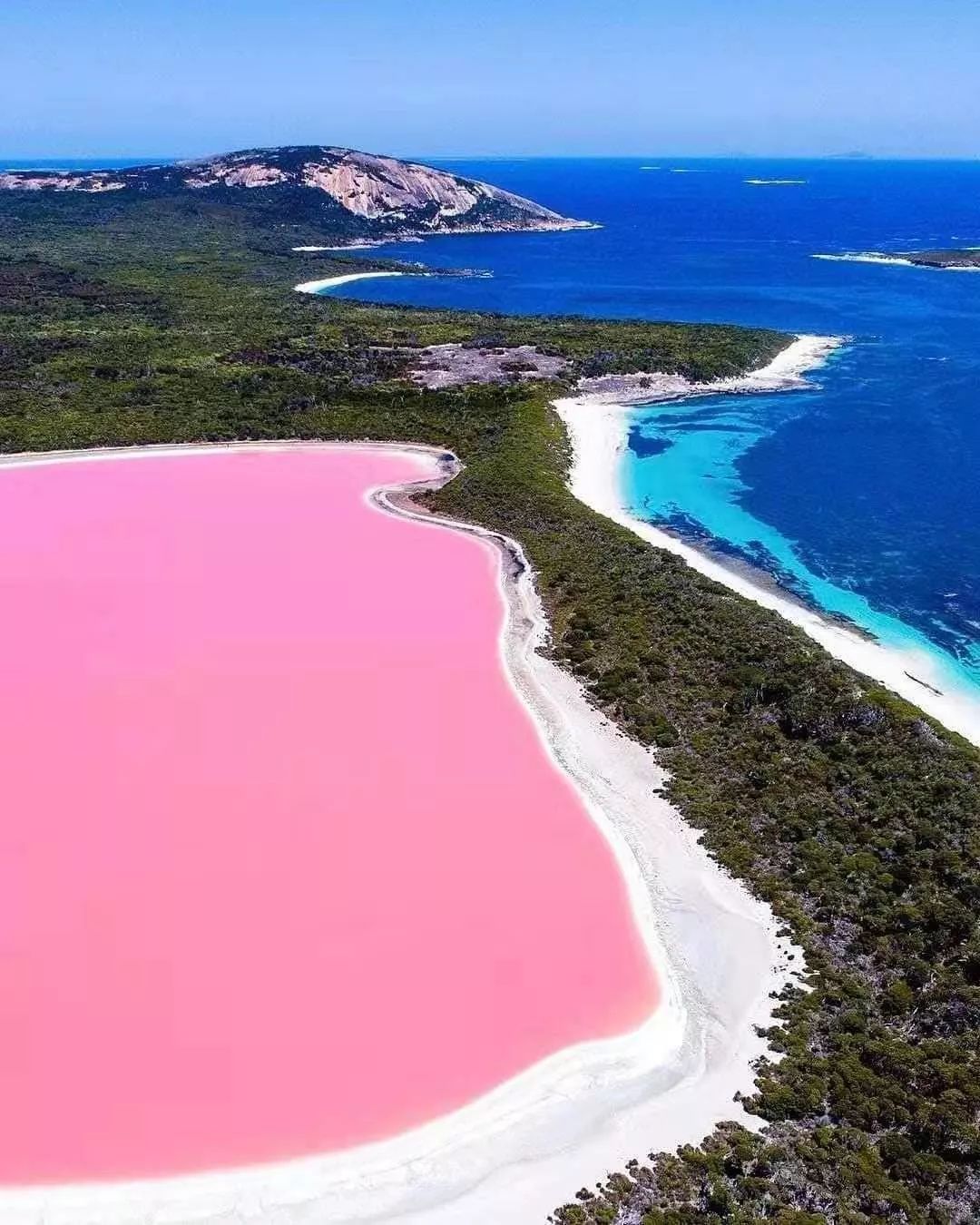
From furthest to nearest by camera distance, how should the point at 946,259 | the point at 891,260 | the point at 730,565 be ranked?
the point at 891,260 → the point at 946,259 → the point at 730,565

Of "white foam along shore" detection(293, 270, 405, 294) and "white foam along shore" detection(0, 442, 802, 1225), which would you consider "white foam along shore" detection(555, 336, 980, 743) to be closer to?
"white foam along shore" detection(0, 442, 802, 1225)

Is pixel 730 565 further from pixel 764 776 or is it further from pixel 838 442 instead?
pixel 838 442

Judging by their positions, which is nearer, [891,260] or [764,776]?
[764,776]

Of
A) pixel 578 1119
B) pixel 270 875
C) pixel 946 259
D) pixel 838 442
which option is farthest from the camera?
pixel 946 259

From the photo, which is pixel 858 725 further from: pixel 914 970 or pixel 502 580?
pixel 502 580

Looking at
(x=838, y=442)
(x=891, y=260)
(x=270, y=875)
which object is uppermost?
(x=891, y=260)

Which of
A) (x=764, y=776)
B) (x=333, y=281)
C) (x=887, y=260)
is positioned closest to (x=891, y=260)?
(x=887, y=260)

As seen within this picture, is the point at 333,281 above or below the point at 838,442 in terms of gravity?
above
